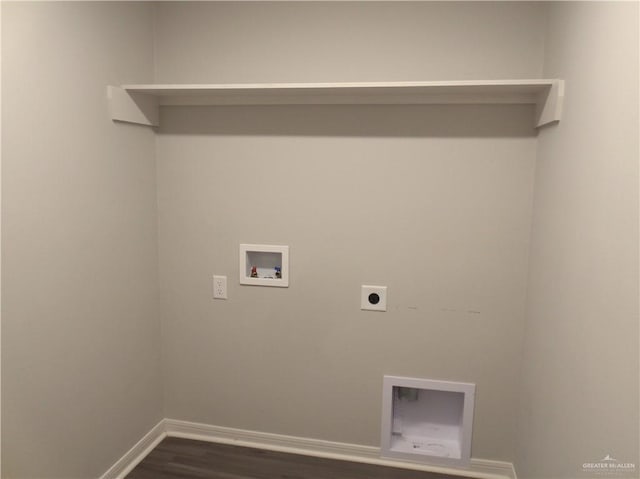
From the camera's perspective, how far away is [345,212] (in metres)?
2.25

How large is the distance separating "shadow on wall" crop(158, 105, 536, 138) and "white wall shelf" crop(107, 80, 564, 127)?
3cm

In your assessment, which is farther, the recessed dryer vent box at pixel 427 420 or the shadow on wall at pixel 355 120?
the recessed dryer vent box at pixel 427 420

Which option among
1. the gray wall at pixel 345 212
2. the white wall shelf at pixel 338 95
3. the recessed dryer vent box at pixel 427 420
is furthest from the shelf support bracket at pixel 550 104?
the recessed dryer vent box at pixel 427 420

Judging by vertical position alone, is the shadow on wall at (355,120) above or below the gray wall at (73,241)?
above

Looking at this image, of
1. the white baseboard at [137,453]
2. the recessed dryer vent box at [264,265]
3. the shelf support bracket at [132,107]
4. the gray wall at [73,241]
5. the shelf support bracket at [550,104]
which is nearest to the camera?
the gray wall at [73,241]

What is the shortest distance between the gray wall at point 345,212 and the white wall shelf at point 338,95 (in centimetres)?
5

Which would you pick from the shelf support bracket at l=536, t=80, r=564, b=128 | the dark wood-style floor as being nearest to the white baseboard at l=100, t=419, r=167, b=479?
the dark wood-style floor

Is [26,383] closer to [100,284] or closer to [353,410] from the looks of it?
[100,284]

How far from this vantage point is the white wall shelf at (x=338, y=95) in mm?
1840

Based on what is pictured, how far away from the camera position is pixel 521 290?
2137mm

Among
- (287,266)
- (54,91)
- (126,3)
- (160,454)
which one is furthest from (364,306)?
(126,3)

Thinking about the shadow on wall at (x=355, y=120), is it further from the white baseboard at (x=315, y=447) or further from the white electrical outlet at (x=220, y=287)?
the white baseboard at (x=315, y=447)

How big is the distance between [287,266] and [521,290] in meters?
1.12

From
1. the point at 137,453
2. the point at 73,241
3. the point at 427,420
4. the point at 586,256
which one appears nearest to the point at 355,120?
the point at 586,256
